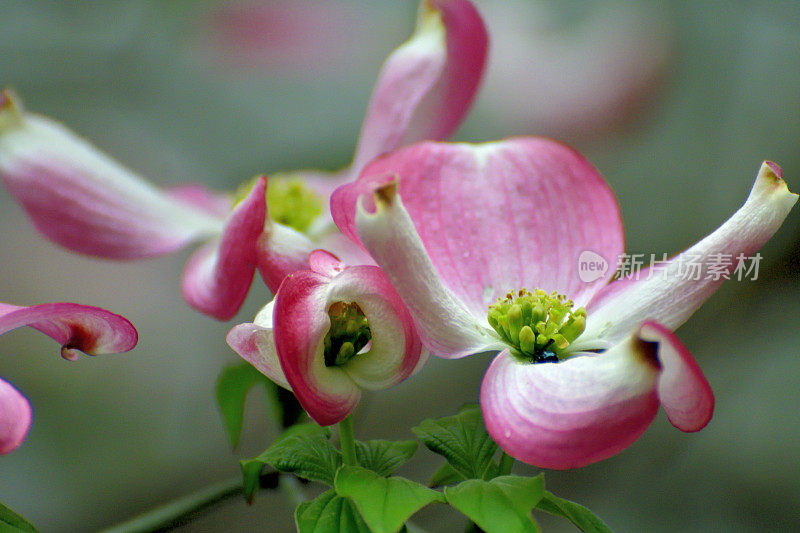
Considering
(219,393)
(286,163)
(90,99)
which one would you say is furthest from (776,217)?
(90,99)

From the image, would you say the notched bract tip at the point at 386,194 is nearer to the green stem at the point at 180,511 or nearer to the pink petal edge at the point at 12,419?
the pink petal edge at the point at 12,419

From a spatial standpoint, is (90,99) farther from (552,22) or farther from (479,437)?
(479,437)

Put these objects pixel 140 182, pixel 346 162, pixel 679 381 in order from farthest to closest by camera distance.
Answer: pixel 346 162, pixel 140 182, pixel 679 381

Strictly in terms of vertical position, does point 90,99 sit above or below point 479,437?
below

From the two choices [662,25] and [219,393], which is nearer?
[219,393]

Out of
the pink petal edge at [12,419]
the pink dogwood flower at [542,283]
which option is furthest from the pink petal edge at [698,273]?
the pink petal edge at [12,419]

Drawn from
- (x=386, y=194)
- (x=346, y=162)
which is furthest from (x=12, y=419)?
(x=346, y=162)

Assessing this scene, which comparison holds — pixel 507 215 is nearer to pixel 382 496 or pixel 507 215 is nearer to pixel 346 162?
pixel 382 496
